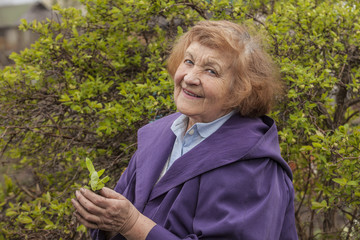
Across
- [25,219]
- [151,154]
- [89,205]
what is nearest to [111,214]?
[89,205]

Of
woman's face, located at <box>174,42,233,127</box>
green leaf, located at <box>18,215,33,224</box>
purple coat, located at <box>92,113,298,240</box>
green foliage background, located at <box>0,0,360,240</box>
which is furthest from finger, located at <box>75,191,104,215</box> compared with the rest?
green leaf, located at <box>18,215,33,224</box>

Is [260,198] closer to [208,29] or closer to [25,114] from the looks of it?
[208,29]

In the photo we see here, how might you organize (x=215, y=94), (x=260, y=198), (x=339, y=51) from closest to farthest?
(x=260, y=198)
(x=215, y=94)
(x=339, y=51)

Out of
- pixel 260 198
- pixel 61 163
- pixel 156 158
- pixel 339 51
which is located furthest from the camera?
pixel 61 163

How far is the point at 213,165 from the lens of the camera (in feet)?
6.12

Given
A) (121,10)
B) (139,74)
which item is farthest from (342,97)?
(121,10)

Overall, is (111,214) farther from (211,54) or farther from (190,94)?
(211,54)

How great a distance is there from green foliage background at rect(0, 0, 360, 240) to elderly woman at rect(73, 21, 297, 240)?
0.83m

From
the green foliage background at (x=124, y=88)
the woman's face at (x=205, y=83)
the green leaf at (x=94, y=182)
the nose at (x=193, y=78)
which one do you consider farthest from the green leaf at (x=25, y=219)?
the nose at (x=193, y=78)

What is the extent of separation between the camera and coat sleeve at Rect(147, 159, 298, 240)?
5.74ft

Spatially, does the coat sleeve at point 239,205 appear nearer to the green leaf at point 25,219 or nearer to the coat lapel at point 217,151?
the coat lapel at point 217,151

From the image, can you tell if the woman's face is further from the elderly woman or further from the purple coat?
the purple coat

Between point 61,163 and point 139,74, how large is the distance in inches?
42.8

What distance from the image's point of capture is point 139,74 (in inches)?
139
